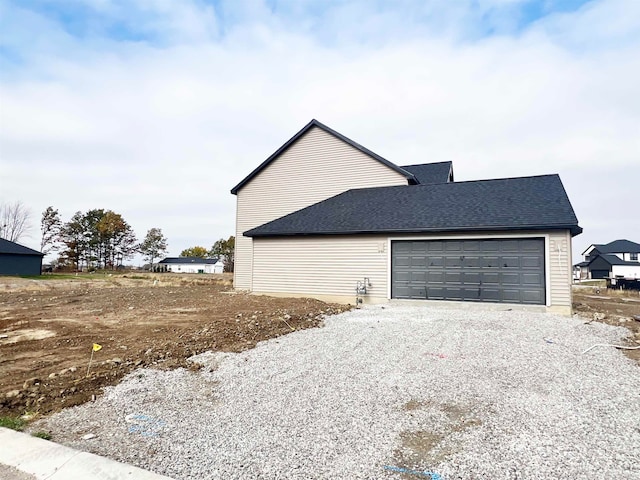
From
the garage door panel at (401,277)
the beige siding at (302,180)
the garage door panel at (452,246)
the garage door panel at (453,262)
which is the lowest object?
the garage door panel at (401,277)

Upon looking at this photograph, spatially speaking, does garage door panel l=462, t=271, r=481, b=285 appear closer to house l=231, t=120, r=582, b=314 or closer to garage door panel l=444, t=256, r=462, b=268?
house l=231, t=120, r=582, b=314

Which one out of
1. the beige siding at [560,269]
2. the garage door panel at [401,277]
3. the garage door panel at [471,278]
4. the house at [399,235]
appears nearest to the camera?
the beige siding at [560,269]

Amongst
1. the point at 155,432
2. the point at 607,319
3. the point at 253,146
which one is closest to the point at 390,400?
the point at 155,432

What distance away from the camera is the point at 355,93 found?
562 inches

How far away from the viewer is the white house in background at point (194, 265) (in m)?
66.5

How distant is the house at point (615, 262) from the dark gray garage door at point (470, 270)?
155ft

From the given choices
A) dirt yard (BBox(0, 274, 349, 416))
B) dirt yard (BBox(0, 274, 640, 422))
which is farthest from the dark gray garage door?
dirt yard (BBox(0, 274, 349, 416))

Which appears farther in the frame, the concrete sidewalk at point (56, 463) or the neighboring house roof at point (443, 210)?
the neighboring house roof at point (443, 210)

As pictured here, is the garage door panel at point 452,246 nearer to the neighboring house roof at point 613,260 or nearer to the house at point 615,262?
the house at point 615,262

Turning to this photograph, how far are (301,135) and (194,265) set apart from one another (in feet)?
186

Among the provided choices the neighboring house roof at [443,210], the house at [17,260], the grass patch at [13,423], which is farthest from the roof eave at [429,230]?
the house at [17,260]

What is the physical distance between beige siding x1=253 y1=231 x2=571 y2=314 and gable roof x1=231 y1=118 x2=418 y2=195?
15.9 feet

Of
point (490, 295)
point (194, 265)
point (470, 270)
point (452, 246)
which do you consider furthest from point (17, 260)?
point (490, 295)

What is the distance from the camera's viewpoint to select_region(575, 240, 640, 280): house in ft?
150
